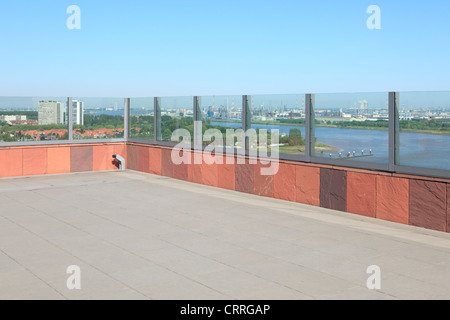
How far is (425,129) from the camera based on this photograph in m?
9.02

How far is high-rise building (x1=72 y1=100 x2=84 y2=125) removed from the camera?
16.6 meters

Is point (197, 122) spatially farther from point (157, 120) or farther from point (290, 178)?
point (290, 178)

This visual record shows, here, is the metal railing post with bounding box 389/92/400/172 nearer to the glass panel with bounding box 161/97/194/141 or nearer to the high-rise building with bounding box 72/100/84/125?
the glass panel with bounding box 161/97/194/141

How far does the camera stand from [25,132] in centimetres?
1572

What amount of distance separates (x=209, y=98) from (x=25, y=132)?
5637 mm

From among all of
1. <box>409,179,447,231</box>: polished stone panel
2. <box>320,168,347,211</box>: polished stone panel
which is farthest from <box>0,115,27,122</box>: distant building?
<box>409,179,447,231</box>: polished stone panel

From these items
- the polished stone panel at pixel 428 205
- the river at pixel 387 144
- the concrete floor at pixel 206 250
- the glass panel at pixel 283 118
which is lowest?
the concrete floor at pixel 206 250

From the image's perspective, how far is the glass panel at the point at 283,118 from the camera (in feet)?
37.4

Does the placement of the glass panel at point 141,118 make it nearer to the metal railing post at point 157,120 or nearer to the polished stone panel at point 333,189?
the metal railing post at point 157,120

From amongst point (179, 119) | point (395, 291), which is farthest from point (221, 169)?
point (395, 291)

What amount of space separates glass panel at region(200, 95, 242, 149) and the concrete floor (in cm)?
187

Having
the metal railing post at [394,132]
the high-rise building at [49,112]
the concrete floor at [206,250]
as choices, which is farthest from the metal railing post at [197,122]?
the metal railing post at [394,132]

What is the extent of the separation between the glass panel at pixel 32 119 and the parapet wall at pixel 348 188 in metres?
4.62

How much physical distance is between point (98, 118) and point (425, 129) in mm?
10794
